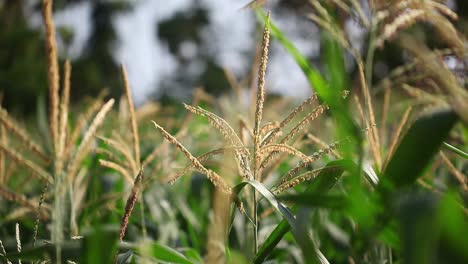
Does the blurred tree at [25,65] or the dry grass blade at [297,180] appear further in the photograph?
the blurred tree at [25,65]

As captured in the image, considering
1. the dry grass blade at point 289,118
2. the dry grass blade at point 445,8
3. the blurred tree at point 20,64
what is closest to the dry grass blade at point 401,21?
the dry grass blade at point 445,8

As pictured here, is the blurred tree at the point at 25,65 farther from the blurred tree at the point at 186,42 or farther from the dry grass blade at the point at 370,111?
the dry grass blade at the point at 370,111

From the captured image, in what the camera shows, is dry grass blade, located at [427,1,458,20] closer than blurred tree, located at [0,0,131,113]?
Yes

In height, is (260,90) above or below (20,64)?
below

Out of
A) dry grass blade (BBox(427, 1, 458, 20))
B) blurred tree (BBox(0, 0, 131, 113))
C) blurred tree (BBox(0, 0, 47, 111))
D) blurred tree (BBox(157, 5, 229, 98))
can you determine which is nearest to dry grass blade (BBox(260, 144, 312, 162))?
dry grass blade (BBox(427, 1, 458, 20))

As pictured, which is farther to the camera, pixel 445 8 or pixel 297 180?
→ pixel 445 8

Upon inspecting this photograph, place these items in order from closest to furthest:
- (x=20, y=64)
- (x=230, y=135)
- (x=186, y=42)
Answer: (x=230, y=135) → (x=20, y=64) → (x=186, y=42)

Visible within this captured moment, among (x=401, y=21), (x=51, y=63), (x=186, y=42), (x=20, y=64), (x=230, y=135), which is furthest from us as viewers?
(x=186, y=42)

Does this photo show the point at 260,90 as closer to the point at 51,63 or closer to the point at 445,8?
the point at 51,63

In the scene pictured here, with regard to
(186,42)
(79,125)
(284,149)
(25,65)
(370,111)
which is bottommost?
(186,42)

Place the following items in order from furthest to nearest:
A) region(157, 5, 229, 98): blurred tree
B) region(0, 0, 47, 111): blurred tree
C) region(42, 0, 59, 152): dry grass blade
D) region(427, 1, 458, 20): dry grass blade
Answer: region(157, 5, 229, 98): blurred tree, region(0, 0, 47, 111): blurred tree, region(427, 1, 458, 20): dry grass blade, region(42, 0, 59, 152): dry grass blade

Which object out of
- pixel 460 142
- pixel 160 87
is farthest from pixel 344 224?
pixel 160 87

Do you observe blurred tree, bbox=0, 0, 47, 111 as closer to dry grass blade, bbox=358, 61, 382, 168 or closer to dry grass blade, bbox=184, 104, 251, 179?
dry grass blade, bbox=358, 61, 382, 168

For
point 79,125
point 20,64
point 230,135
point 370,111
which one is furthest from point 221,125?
point 20,64
